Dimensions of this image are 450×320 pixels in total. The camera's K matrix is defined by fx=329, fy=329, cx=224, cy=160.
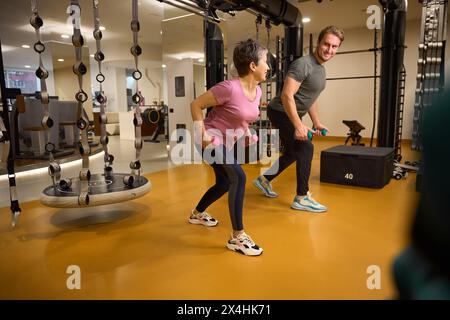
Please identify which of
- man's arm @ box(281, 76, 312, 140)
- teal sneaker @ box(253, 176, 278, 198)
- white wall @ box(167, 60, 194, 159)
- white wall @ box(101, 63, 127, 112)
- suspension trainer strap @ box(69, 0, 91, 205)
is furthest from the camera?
white wall @ box(101, 63, 127, 112)

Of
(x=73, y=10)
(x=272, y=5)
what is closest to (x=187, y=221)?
(x=73, y=10)

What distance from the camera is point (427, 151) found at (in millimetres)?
372

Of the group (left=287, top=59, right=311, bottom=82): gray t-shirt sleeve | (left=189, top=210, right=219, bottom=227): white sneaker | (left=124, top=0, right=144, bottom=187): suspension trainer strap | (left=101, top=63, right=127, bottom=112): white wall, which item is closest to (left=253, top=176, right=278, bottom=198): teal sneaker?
(left=189, top=210, right=219, bottom=227): white sneaker

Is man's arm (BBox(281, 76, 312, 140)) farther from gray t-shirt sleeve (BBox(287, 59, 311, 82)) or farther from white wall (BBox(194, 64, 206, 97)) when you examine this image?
white wall (BBox(194, 64, 206, 97))

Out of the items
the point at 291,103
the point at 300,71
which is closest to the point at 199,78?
the point at 300,71

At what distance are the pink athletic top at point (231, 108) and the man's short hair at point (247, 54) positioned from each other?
3.9 inches

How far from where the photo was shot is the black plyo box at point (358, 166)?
367cm

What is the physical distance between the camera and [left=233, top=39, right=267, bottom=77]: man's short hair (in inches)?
80.1

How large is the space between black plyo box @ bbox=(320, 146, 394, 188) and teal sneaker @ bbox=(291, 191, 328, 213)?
1047mm

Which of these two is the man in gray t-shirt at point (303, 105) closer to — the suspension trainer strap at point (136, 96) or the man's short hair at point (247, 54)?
the man's short hair at point (247, 54)

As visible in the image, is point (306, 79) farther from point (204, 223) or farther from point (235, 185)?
point (204, 223)

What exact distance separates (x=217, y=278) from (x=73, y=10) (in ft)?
6.25
